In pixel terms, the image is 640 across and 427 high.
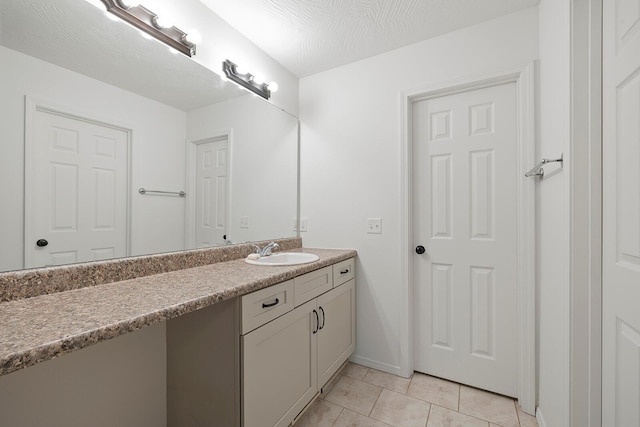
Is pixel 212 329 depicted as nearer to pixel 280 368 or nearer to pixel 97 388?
pixel 280 368

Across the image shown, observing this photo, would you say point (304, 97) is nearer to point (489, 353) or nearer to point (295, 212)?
point (295, 212)

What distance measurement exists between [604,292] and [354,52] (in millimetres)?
1945

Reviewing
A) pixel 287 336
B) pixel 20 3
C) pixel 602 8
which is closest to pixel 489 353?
pixel 287 336

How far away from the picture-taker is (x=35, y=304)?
0.85 m

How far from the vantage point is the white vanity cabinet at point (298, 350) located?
1099mm

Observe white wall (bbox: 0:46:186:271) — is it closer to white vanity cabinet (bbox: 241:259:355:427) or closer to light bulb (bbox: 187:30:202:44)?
light bulb (bbox: 187:30:202:44)

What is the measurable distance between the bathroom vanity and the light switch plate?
59 centimetres

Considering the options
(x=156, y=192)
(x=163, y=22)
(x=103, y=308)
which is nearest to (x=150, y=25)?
(x=163, y=22)

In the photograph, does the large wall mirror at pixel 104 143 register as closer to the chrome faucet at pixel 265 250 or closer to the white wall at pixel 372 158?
the chrome faucet at pixel 265 250

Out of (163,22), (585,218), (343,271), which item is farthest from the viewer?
(343,271)

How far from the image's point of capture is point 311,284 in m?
Result: 1.49

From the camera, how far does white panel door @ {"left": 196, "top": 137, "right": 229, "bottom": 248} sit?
1.54 meters

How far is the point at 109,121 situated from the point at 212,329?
3.26 ft

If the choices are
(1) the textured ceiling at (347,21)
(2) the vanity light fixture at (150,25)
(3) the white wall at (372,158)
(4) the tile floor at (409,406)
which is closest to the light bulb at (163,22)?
(2) the vanity light fixture at (150,25)
